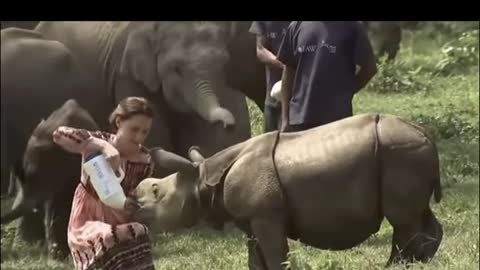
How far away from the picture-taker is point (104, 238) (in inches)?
174

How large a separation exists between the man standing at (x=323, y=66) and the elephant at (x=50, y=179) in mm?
1206

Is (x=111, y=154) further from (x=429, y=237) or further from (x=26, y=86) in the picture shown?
(x=26, y=86)

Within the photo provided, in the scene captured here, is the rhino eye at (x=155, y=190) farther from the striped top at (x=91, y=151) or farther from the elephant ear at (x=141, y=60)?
the elephant ear at (x=141, y=60)

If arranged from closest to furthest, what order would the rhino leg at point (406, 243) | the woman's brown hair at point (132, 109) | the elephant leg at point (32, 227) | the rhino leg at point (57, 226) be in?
the woman's brown hair at point (132, 109) < the rhino leg at point (406, 243) < the rhino leg at point (57, 226) < the elephant leg at point (32, 227)

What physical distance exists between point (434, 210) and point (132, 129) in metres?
2.88

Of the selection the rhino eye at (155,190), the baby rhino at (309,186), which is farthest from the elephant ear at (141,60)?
the rhino eye at (155,190)

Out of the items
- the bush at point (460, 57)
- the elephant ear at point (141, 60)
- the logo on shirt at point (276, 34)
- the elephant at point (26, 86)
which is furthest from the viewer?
the bush at point (460, 57)

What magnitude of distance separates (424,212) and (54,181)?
215 cm

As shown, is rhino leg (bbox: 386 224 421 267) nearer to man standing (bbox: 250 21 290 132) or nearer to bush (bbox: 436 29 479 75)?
man standing (bbox: 250 21 290 132)

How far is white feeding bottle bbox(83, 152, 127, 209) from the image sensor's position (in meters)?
4.39

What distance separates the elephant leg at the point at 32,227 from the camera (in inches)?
256

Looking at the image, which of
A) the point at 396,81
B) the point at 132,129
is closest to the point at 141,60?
the point at 132,129
